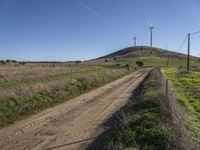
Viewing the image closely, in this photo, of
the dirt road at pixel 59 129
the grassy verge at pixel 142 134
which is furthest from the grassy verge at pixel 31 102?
the grassy verge at pixel 142 134

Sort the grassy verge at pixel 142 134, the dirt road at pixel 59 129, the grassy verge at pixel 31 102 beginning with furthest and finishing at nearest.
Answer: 1. the grassy verge at pixel 31 102
2. the dirt road at pixel 59 129
3. the grassy verge at pixel 142 134

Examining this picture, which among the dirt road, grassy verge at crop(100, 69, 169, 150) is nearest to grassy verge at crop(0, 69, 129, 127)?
the dirt road

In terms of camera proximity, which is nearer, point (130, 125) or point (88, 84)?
point (130, 125)

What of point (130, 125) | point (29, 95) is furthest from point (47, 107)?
point (130, 125)

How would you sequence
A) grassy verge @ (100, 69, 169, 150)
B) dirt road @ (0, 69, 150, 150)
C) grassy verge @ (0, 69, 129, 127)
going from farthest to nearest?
grassy verge @ (0, 69, 129, 127) → dirt road @ (0, 69, 150, 150) → grassy verge @ (100, 69, 169, 150)

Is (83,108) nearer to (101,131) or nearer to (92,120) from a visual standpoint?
(92,120)

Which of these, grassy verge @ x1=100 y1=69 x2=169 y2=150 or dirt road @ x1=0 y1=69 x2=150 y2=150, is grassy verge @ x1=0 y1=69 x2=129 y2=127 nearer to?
dirt road @ x1=0 y1=69 x2=150 y2=150

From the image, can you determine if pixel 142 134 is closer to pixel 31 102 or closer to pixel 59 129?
pixel 59 129

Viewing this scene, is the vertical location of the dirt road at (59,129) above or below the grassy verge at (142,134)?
below

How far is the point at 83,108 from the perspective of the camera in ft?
52.7

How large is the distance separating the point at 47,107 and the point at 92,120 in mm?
4668

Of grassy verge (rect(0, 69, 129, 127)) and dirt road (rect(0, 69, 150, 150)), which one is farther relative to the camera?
grassy verge (rect(0, 69, 129, 127))

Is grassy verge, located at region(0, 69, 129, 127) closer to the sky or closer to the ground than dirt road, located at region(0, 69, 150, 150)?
closer to the sky

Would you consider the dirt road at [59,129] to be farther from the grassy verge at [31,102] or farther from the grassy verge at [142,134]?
the grassy verge at [142,134]
